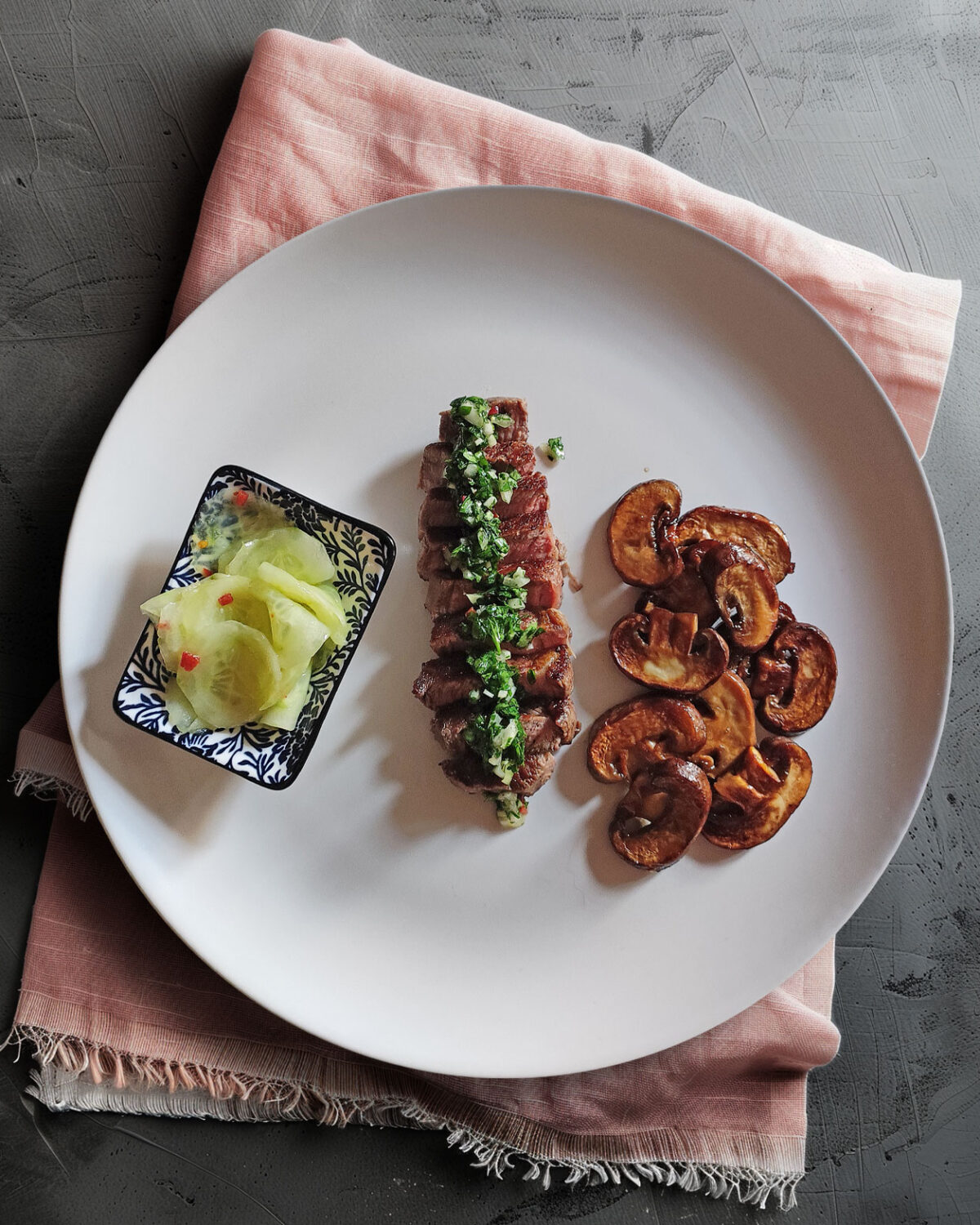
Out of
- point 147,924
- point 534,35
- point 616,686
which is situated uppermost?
point 534,35

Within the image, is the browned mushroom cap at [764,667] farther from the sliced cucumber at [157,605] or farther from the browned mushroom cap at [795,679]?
the sliced cucumber at [157,605]

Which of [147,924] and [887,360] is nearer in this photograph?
[147,924]

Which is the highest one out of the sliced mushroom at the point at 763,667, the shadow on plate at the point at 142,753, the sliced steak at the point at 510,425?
the sliced steak at the point at 510,425

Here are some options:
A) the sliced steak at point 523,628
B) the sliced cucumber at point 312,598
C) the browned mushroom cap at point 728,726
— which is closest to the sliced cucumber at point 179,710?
the sliced cucumber at point 312,598

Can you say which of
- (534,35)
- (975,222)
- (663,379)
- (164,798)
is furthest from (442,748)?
(975,222)

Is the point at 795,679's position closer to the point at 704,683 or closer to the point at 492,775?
the point at 704,683

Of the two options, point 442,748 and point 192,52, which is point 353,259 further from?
point 442,748

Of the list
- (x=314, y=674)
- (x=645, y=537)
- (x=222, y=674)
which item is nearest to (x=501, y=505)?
(x=645, y=537)
